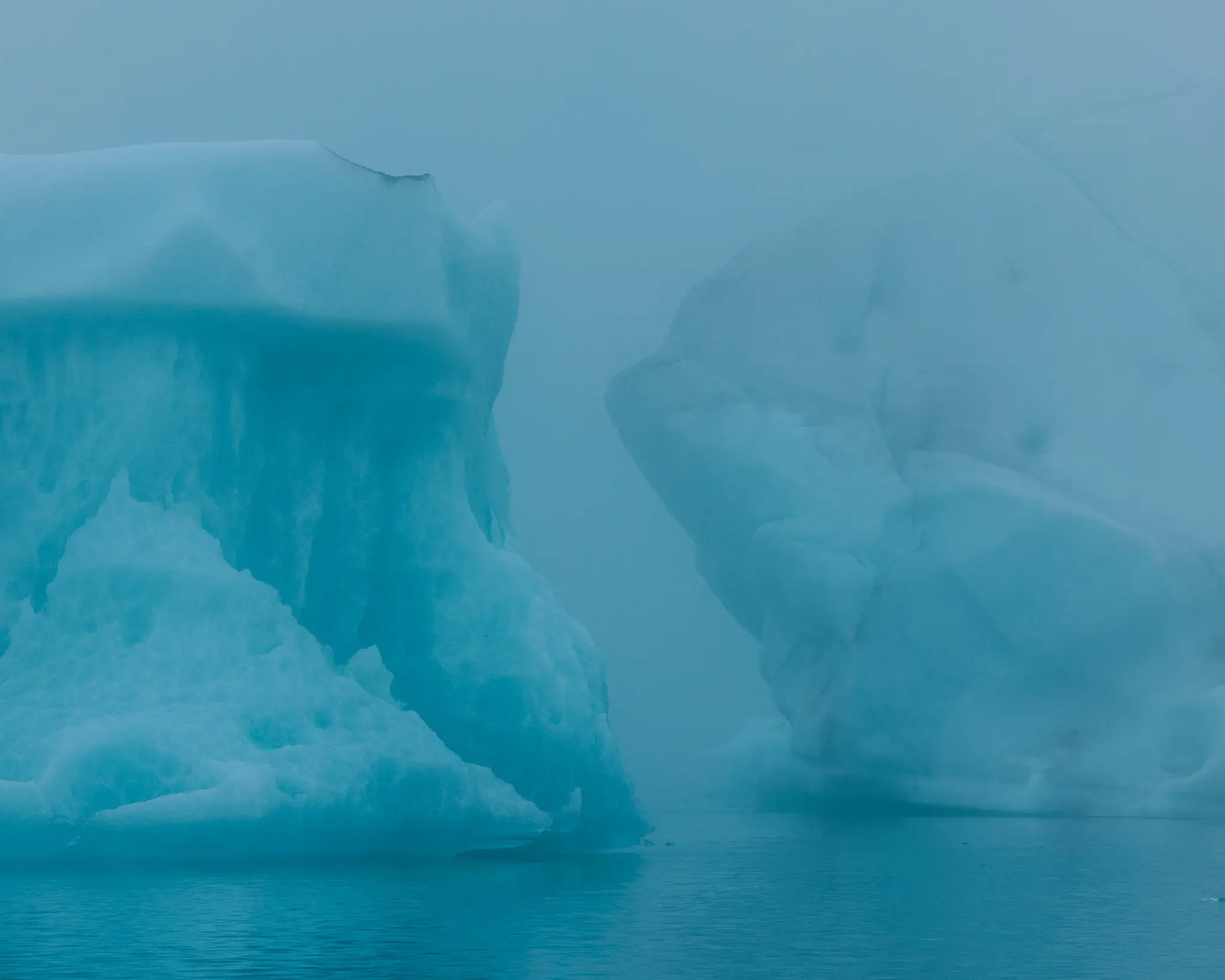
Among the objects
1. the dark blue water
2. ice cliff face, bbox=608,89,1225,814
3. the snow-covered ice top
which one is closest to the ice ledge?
the snow-covered ice top

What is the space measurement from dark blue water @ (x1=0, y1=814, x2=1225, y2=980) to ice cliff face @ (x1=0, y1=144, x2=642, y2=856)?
42cm

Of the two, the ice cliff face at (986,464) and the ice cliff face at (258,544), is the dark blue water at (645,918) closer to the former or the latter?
the ice cliff face at (258,544)

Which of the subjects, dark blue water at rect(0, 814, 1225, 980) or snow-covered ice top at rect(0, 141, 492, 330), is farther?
snow-covered ice top at rect(0, 141, 492, 330)

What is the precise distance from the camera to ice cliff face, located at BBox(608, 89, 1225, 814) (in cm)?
1353

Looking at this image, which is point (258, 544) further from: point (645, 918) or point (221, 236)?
point (645, 918)

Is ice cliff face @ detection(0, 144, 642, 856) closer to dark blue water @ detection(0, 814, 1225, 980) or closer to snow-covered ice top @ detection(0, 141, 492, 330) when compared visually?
snow-covered ice top @ detection(0, 141, 492, 330)

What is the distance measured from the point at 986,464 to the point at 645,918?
8685mm

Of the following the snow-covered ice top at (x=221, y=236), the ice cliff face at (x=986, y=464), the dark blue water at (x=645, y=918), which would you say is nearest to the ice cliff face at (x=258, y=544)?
the snow-covered ice top at (x=221, y=236)

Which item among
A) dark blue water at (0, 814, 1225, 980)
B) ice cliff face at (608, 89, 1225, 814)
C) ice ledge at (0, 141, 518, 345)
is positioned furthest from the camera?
ice cliff face at (608, 89, 1225, 814)

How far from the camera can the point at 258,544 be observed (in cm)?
973

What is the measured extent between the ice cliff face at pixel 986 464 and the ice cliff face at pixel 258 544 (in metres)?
4.66

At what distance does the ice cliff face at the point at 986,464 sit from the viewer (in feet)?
44.4

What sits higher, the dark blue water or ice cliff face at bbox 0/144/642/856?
ice cliff face at bbox 0/144/642/856

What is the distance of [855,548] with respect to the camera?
14.6m
